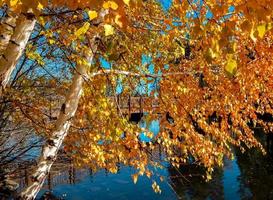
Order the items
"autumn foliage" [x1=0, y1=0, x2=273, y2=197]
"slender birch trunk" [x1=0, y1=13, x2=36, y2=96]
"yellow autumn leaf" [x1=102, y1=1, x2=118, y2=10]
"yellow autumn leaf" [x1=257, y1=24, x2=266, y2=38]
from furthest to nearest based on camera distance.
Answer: "autumn foliage" [x1=0, y1=0, x2=273, y2=197], "slender birch trunk" [x1=0, y1=13, x2=36, y2=96], "yellow autumn leaf" [x1=257, y1=24, x2=266, y2=38], "yellow autumn leaf" [x1=102, y1=1, x2=118, y2=10]

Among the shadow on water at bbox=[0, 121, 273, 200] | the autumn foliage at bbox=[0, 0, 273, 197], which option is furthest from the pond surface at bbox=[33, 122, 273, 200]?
the autumn foliage at bbox=[0, 0, 273, 197]

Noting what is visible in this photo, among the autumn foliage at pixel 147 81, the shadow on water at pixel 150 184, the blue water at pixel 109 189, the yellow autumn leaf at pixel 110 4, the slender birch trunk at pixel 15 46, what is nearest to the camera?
the yellow autumn leaf at pixel 110 4

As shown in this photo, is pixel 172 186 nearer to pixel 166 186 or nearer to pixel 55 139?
pixel 166 186

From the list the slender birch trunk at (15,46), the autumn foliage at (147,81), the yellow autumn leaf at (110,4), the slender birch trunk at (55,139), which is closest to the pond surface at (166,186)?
the autumn foliage at (147,81)

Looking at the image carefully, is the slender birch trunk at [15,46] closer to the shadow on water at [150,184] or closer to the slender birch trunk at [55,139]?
the slender birch trunk at [55,139]

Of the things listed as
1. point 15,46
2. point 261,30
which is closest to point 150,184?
point 15,46

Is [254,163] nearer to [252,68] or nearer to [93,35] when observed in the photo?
[252,68]

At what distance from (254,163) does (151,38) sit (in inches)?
1027

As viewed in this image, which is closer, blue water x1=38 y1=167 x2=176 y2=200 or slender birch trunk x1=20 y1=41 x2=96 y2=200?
slender birch trunk x1=20 y1=41 x2=96 y2=200

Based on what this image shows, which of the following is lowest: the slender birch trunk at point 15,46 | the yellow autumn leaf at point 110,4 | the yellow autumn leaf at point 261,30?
the yellow autumn leaf at point 261,30

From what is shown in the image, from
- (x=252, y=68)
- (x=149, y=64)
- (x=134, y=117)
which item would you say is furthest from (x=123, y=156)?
(x=134, y=117)

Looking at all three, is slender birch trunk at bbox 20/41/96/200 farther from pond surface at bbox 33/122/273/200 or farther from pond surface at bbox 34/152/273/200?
pond surface at bbox 33/122/273/200

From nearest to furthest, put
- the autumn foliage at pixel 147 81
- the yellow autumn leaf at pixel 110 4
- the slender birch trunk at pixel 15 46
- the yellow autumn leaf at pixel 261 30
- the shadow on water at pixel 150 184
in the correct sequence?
the yellow autumn leaf at pixel 110 4 → the yellow autumn leaf at pixel 261 30 → the slender birch trunk at pixel 15 46 → the autumn foliage at pixel 147 81 → the shadow on water at pixel 150 184

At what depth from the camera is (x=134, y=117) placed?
57062 mm
